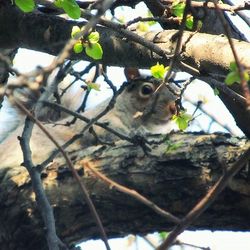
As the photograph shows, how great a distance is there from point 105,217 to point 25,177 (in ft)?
1.37

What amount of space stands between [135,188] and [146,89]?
95.0 inches

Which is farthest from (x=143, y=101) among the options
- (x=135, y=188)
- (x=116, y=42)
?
(x=116, y=42)

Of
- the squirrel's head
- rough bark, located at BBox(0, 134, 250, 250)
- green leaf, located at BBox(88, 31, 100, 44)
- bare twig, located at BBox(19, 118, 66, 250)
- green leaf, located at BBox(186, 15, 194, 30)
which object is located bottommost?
bare twig, located at BBox(19, 118, 66, 250)

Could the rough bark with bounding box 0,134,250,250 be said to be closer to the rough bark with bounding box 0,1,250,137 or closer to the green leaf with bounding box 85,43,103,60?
the rough bark with bounding box 0,1,250,137

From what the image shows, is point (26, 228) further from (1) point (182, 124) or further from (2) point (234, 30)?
(2) point (234, 30)

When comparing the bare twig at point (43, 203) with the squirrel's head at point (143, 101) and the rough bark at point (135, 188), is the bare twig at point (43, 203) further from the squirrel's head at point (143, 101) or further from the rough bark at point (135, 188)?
the squirrel's head at point (143, 101)

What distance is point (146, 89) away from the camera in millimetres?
5270

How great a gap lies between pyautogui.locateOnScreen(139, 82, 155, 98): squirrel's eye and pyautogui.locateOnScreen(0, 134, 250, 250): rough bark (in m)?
2.10

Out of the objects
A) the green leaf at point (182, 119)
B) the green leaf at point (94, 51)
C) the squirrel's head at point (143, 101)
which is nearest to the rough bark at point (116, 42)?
the green leaf at point (94, 51)

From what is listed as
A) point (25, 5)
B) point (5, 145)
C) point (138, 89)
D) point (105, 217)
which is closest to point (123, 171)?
point (105, 217)

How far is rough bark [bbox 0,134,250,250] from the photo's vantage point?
9.24 ft

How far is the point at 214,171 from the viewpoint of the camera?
282cm

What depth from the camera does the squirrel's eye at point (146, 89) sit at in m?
5.23

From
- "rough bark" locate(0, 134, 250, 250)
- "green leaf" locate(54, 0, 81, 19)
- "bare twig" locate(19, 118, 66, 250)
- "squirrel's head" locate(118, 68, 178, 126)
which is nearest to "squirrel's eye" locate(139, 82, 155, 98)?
"squirrel's head" locate(118, 68, 178, 126)
